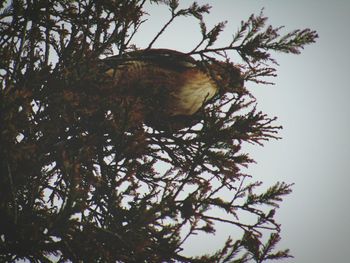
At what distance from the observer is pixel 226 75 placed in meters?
3.62

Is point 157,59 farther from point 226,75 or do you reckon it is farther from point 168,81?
point 226,75

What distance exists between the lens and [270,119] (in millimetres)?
3568

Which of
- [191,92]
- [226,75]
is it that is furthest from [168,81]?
[226,75]

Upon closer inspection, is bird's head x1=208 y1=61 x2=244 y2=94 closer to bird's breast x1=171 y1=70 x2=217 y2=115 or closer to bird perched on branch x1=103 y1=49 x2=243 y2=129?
bird perched on branch x1=103 y1=49 x2=243 y2=129

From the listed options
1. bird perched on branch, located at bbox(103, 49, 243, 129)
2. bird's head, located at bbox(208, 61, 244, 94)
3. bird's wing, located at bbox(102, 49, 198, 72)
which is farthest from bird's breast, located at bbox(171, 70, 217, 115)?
bird's head, located at bbox(208, 61, 244, 94)

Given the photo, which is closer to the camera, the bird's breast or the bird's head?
the bird's head

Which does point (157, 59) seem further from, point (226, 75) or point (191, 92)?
point (191, 92)

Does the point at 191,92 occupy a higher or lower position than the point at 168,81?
higher

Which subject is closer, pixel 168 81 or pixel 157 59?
pixel 157 59

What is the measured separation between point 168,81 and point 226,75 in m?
0.84

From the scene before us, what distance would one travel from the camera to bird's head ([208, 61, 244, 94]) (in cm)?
355

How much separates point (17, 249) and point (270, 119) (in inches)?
124

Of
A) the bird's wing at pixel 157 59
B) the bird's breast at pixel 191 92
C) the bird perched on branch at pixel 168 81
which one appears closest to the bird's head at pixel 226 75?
the bird perched on branch at pixel 168 81

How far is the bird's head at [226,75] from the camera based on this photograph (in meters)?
3.55
